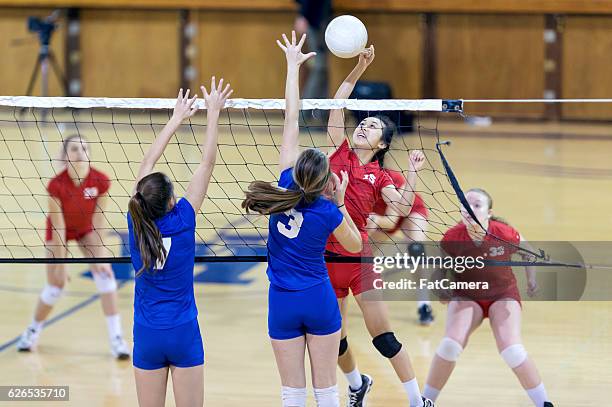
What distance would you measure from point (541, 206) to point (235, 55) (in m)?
8.55

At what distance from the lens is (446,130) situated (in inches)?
685

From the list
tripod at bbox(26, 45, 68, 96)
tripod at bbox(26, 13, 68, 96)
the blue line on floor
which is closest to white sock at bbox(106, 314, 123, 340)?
the blue line on floor

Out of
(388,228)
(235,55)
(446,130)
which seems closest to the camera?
(388,228)

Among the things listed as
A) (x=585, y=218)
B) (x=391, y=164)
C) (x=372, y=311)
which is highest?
(x=391, y=164)

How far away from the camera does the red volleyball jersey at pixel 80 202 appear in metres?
7.57

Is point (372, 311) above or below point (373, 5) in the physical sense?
below

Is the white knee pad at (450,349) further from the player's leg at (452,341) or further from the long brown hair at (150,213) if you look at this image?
the long brown hair at (150,213)

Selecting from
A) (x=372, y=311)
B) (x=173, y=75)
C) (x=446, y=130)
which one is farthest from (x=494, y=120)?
(x=372, y=311)

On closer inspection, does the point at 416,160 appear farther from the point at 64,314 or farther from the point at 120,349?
the point at 64,314

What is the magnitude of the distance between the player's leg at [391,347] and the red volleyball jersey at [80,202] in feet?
8.07

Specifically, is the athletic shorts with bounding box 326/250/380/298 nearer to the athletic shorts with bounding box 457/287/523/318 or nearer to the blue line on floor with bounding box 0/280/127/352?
the athletic shorts with bounding box 457/287/523/318

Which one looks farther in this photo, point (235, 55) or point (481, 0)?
point (235, 55)

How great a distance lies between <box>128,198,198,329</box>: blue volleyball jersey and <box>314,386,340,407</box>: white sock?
31.0 inches

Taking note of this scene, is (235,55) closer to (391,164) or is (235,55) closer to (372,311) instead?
(391,164)
